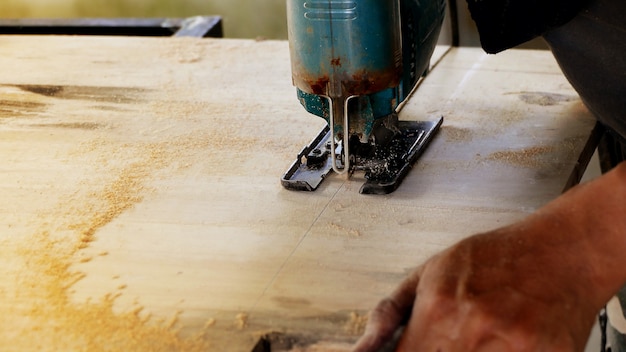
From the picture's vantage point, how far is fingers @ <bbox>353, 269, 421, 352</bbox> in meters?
0.94

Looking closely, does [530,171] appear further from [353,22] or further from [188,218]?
[188,218]

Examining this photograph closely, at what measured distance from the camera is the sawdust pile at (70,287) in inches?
39.4

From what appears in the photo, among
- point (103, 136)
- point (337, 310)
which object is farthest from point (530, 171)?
point (103, 136)

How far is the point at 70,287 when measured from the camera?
1123 millimetres

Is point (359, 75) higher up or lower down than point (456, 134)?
higher up

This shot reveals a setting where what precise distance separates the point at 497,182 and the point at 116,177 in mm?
673

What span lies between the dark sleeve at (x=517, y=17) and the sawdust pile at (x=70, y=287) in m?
0.60

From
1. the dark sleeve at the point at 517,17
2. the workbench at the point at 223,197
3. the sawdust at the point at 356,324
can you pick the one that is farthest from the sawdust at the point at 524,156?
the sawdust at the point at 356,324

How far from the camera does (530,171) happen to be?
139cm

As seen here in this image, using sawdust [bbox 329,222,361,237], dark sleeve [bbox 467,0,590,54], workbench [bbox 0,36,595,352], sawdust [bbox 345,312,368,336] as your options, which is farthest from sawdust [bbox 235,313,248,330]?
dark sleeve [bbox 467,0,590,54]

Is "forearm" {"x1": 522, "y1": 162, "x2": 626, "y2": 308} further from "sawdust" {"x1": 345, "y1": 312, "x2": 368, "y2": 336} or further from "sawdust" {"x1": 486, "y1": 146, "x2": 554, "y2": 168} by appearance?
"sawdust" {"x1": 486, "y1": 146, "x2": 554, "y2": 168}

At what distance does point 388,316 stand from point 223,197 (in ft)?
1.57

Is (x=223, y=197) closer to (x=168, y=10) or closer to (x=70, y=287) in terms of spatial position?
(x=70, y=287)

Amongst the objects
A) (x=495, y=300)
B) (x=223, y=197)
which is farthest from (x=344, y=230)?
(x=495, y=300)
